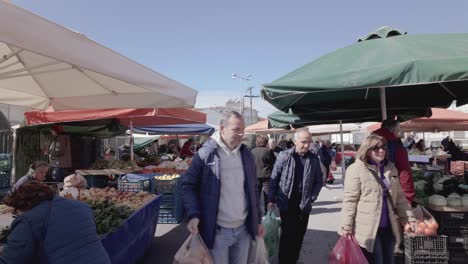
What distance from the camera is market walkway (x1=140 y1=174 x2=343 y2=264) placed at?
17.1 feet

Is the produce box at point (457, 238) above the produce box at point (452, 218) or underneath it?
underneath

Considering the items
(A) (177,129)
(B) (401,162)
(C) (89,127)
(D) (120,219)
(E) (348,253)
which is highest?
(A) (177,129)

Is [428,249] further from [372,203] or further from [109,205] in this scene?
[109,205]

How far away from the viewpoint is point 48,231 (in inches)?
85.7

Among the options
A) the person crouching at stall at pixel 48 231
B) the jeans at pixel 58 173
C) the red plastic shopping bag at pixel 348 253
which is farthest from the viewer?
the jeans at pixel 58 173

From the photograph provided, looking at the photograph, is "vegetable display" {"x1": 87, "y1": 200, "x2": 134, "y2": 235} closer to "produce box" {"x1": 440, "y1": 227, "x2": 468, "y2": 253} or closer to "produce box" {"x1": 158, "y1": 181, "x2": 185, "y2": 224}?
"produce box" {"x1": 158, "y1": 181, "x2": 185, "y2": 224}

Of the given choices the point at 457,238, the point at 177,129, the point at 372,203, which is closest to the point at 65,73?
the point at 372,203

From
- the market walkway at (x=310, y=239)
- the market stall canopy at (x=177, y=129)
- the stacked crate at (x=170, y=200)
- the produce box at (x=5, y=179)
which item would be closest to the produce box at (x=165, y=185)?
the stacked crate at (x=170, y=200)

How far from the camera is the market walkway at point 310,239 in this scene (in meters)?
5.20

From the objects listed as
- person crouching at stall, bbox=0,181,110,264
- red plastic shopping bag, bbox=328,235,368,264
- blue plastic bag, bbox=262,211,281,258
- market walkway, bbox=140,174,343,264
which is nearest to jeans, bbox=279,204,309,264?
blue plastic bag, bbox=262,211,281,258

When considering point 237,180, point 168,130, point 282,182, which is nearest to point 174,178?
point 282,182

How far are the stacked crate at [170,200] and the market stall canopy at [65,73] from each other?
2474 millimetres

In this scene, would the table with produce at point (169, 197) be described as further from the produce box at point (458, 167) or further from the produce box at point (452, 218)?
the produce box at point (458, 167)

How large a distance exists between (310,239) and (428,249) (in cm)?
260
